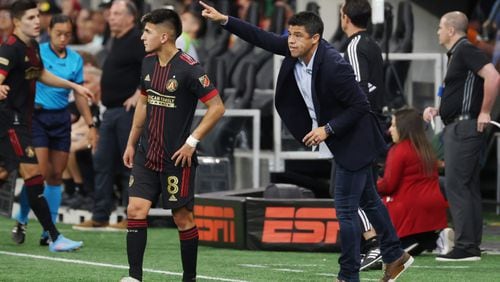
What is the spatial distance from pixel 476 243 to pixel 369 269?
4.54 ft

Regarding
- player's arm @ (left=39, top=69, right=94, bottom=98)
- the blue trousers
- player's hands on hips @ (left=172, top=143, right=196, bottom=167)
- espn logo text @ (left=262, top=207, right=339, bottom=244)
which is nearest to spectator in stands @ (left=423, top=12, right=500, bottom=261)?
espn logo text @ (left=262, top=207, right=339, bottom=244)

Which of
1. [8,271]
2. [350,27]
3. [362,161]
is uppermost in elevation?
[350,27]

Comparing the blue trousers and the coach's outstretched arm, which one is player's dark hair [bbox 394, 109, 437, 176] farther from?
the coach's outstretched arm

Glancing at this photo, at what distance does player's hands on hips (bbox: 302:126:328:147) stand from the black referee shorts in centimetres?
84

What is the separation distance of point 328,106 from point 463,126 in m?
2.87

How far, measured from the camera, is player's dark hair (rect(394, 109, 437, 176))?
482 inches

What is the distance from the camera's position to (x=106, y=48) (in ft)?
66.9

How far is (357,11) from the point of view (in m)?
11.0

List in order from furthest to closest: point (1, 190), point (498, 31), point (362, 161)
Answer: point (498, 31) < point (1, 190) < point (362, 161)

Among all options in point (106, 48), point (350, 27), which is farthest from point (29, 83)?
point (106, 48)

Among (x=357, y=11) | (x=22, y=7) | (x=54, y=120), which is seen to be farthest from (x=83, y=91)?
(x=357, y=11)

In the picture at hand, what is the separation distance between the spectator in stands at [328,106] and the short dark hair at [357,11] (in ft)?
5.14

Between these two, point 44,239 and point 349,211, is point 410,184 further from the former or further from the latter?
point 44,239

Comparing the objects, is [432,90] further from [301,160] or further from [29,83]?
[29,83]
